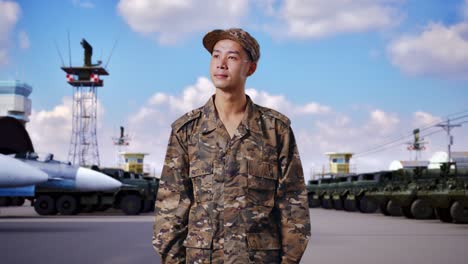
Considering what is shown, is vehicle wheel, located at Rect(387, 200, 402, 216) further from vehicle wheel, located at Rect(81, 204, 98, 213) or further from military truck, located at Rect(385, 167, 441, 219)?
vehicle wheel, located at Rect(81, 204, 98, 213)

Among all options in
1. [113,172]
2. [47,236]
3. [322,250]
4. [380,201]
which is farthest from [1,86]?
[322,250]

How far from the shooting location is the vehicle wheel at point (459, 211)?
1812cm

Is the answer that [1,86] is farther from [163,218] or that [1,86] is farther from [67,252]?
[163,218]

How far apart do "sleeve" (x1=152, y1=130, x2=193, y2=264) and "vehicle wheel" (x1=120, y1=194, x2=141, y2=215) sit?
22219mm

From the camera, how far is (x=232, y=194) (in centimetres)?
270

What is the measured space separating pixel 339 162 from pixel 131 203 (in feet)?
160

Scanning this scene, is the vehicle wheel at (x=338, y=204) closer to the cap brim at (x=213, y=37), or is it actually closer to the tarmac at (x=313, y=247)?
the tarmac at (x=313, y=247)

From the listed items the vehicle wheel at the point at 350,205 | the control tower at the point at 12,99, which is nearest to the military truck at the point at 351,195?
the vehicle wheel at the point at 350,205

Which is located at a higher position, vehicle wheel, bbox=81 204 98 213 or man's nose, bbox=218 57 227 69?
man's nose, bbox=218 57 227 69

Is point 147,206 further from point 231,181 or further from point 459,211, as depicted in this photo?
point 231,181

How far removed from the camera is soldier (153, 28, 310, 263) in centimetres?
269

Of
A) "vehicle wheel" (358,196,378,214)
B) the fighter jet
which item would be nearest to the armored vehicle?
"vehicle wheel" (358,196,378,214)

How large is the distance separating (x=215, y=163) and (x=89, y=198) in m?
22.4

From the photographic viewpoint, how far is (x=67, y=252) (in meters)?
10.2
